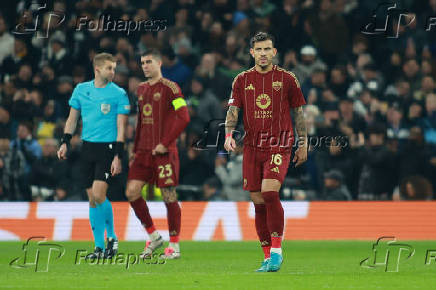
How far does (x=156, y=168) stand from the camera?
1120 cm

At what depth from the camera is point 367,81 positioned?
1744cm

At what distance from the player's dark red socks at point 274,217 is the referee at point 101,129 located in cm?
230

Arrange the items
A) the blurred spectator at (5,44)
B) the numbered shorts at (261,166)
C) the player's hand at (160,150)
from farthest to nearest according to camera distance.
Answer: the blurred spectator at (5,44) < the player's hand at (160,150) < the numbered shorts at (261,166)

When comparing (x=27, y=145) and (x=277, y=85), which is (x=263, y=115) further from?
(x=27, y=145)

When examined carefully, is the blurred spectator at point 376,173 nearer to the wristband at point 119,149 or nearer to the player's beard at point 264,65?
the wristband at point 119,149

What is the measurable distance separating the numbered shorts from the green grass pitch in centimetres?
90

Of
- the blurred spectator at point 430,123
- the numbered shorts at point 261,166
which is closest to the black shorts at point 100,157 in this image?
the numbered shorts at point 261,166

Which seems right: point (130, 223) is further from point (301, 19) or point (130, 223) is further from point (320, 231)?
point (301, 19)

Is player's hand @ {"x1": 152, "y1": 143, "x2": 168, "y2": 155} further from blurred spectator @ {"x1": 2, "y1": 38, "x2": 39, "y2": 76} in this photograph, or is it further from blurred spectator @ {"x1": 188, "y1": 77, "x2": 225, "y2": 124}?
blurred spectator @ {"x1": 2, "y1": 38, "x2": 39, "y2": 76}

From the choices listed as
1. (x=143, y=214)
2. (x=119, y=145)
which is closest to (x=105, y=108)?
(x=119, y=145)

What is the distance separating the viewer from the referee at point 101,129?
10922 mm

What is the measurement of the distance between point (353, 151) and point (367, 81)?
2335 mm

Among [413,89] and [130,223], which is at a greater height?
[413,89]

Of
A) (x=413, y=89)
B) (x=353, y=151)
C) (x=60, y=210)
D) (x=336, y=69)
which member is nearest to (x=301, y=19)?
(x=336, y=69)
